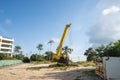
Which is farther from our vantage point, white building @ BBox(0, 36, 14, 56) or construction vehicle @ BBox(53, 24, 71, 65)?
white building @ BBox(0, 36, 14, 56)

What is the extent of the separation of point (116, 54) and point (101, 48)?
307cm

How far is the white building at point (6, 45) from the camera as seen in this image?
4550 inches

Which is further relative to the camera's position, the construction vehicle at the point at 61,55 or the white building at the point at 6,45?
the white building at the point at 6,45

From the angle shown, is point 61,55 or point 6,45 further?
point 6,45

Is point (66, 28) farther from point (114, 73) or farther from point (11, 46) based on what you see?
point (11, 46)

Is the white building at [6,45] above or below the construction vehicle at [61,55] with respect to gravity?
above

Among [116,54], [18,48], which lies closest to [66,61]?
[116,54]

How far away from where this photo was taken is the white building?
116 metres

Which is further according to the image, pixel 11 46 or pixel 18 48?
pixel 18 48

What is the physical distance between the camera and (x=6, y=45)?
12144 cm

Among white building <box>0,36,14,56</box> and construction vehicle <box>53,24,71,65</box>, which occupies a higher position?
white building <box>0,36,14,56</box>

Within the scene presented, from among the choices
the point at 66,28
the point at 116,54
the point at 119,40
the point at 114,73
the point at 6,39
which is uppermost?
the point at 6,39

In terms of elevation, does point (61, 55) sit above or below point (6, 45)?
below

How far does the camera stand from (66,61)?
135 ft
